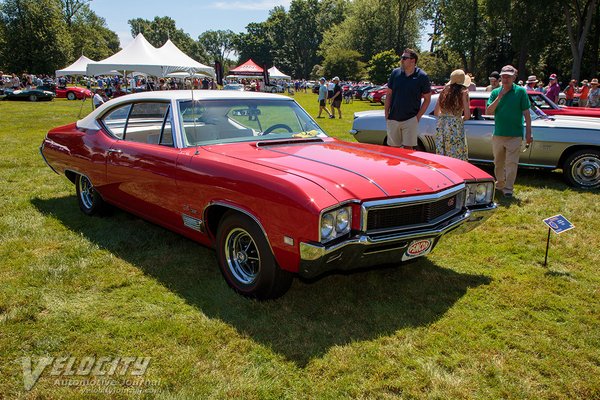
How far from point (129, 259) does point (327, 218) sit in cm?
229

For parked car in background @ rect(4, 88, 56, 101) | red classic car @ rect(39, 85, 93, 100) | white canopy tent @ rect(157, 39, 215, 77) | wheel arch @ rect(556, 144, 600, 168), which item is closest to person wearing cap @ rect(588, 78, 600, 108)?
wheel arch @ rect(556, 144, 600, 168)

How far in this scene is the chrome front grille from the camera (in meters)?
3.01

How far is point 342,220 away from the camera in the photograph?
2.92m

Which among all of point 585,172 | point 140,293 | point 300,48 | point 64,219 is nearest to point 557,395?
point 140,293

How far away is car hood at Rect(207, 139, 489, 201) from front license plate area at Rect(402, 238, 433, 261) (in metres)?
0.35

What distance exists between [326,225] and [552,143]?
5.95 metres

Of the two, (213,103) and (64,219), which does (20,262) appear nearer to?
(64,219)

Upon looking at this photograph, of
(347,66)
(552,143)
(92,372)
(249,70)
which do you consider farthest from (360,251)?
(347,66)

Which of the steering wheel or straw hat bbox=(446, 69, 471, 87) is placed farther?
straw hat bbox=(446, 69, 471, 87)

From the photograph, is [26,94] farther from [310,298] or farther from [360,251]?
[360,251]

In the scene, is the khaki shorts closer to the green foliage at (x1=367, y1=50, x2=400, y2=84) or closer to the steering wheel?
the steering wheel

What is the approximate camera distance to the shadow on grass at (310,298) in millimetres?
3010

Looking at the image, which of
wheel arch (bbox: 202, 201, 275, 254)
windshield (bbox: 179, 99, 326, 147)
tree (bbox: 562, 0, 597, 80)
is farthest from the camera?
tree (bbox: 562, 0, 597, 80)

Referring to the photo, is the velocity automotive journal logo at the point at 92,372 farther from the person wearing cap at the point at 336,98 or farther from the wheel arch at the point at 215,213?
the person wearing cap at the point at 336,98
